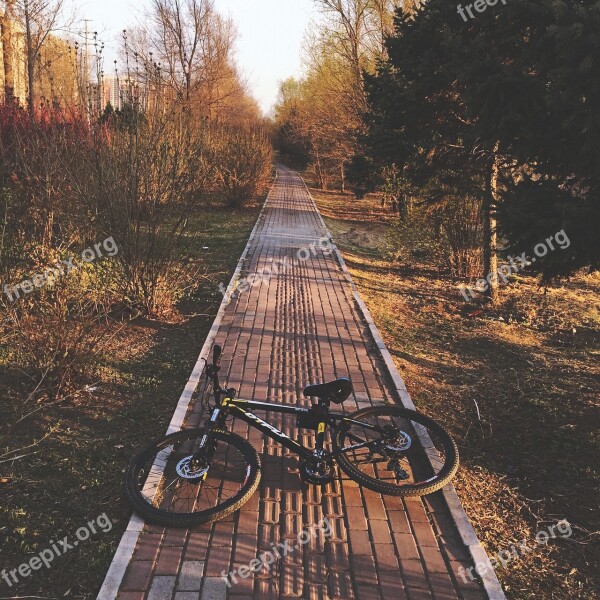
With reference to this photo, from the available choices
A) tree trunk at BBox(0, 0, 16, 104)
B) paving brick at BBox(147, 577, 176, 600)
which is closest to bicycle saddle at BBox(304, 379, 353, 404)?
paving brick at BBox(147, 577, 176, 600)

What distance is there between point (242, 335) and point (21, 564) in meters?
4.07

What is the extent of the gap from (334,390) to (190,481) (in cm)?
122

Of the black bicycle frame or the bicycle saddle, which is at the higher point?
the bicycle saddle

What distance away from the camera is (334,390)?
12.1 feet

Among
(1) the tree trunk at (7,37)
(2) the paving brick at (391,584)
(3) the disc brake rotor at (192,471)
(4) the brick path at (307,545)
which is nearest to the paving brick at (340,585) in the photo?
(4) the brick path at (307,545)

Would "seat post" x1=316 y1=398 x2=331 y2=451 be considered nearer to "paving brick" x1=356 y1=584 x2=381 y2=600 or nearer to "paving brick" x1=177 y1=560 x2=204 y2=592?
"paving brick" x1=356 y1=584 x2=381 y2=600

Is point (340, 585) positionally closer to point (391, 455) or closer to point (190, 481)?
point (391, 455)

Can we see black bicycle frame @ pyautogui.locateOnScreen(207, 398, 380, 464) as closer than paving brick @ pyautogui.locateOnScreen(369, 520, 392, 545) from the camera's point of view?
No

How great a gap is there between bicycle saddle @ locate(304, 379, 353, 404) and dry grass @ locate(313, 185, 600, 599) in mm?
1281

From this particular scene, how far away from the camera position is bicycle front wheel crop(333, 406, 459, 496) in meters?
3.78

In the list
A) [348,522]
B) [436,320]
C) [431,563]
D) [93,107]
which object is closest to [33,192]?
[93,107]

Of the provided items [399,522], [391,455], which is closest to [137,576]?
[399,522]

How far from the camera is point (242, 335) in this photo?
694cm

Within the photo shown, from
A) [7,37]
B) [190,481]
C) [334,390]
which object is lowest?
[190,481]
